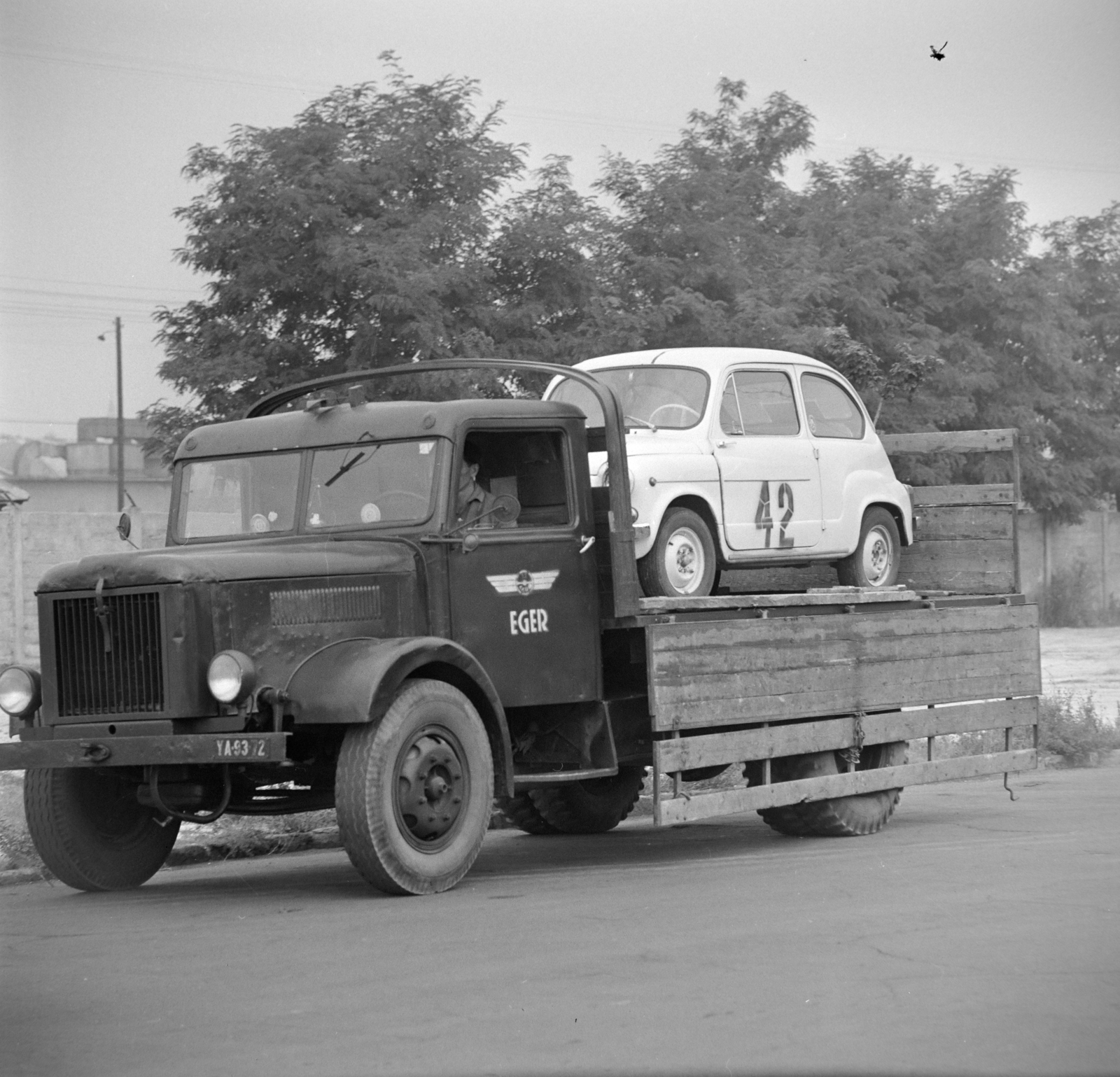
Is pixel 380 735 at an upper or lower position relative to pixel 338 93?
lower

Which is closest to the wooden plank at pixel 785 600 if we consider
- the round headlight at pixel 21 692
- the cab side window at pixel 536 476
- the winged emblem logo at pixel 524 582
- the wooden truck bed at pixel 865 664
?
the wooden truck bed at pixel 865 664

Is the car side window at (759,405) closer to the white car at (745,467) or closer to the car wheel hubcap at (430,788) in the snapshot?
the white car at (745,467)

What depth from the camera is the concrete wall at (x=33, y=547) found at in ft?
66.0

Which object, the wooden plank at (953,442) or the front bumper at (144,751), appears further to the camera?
the wooden plank at (953,442)

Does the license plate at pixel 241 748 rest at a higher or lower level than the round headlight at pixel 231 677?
lower

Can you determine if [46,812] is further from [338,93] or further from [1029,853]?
[338,93]

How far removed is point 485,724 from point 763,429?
317 cm

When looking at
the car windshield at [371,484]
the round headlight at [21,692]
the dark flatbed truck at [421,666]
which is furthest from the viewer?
the car windshield at [371,484]

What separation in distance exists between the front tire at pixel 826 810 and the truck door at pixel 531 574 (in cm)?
164

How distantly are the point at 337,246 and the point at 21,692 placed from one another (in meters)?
11.1

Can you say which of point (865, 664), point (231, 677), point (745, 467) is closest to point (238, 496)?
point (231, 677)

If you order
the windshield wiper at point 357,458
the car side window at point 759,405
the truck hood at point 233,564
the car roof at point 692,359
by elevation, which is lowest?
the truck hood at point 233,564

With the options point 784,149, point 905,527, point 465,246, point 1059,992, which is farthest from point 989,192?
point 1059,992

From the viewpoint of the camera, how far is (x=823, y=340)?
21188 millimetres
